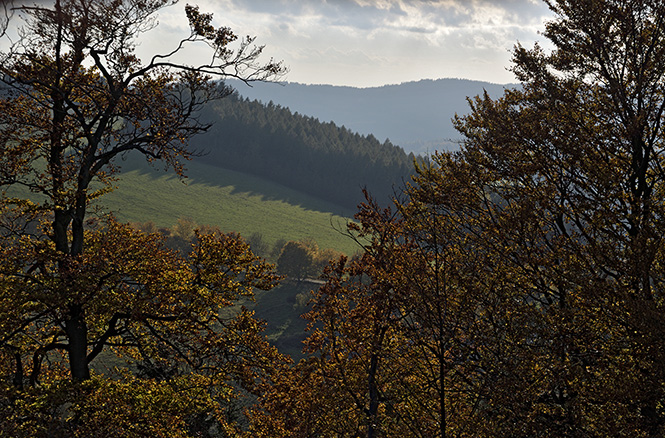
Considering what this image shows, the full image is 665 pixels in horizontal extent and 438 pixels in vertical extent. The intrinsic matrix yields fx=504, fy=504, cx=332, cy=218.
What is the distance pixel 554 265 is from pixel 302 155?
151561 millimetres

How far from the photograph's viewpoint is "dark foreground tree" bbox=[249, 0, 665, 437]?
8445 mm

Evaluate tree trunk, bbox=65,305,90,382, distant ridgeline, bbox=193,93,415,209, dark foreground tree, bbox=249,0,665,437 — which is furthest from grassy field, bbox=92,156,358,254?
tree trunk, bbox=65,305,90,382

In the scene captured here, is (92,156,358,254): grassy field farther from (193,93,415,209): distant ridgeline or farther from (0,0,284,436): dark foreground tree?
(0,0,284,436): dark foreground tree

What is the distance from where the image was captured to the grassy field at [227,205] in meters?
119

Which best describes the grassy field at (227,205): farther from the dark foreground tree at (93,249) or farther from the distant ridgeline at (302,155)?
the dark foreground tree at (93,249)

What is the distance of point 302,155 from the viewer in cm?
15988

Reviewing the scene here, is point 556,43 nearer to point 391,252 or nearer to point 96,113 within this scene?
point 391,252

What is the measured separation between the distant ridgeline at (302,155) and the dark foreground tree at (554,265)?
132 m

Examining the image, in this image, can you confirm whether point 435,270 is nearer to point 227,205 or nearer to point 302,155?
point 227,205

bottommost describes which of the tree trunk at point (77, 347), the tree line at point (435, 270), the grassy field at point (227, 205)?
the grassy field at point (227, 205)

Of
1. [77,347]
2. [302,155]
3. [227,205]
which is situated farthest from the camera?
[302,155]

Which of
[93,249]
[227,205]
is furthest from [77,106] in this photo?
[227,205]

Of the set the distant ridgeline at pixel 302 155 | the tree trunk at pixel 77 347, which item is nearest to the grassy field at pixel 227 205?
the distant ridgeline at pixel 302 155

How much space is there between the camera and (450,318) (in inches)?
401
